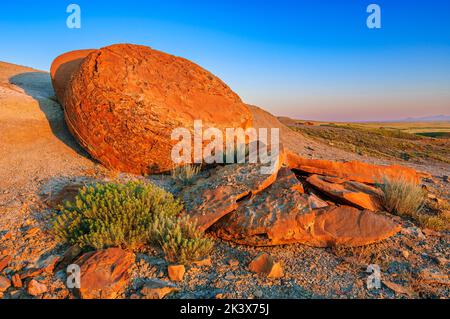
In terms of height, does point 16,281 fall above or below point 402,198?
below

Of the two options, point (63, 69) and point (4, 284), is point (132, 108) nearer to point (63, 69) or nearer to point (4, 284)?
point (4, 284)

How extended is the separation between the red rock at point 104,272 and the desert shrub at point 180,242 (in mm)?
398

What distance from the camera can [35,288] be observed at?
2691 mm

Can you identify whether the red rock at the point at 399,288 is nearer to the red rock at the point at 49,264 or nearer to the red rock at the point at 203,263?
the red rock at the point at 203,263

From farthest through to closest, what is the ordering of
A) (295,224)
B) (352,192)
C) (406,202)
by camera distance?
(406,202) < (352,192) < (295,224)


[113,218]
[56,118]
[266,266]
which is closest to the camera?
[266,266]

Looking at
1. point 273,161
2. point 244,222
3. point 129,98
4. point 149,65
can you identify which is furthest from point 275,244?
point 149,65

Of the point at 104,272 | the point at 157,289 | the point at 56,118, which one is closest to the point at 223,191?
the point at 157,289

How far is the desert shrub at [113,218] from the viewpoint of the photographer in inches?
129

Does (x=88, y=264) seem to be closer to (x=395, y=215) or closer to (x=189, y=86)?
(x=189, y=86)

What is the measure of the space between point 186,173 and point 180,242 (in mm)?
2191

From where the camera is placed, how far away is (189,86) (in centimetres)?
598

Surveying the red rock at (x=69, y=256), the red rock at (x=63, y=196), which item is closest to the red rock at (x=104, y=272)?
the red rock at (x=69, y=256)
